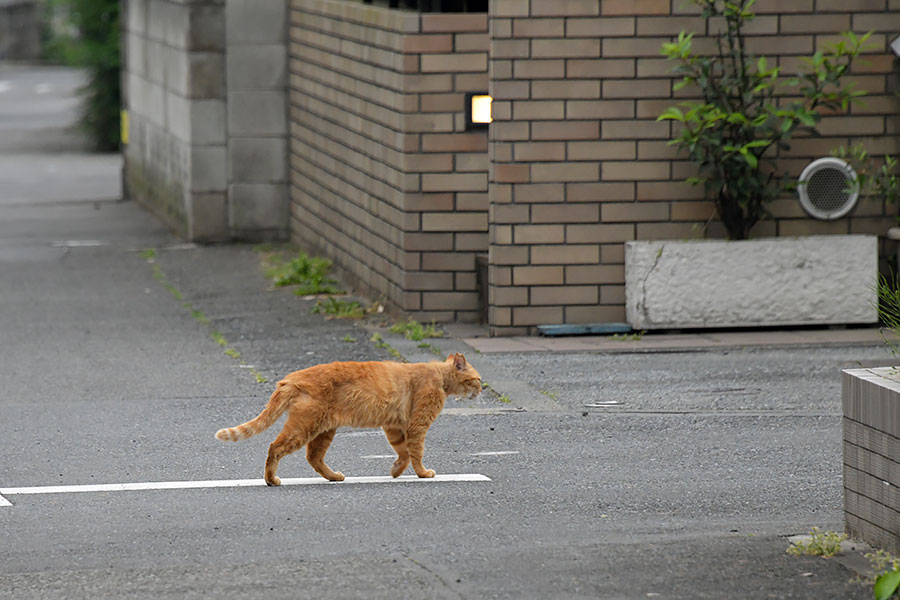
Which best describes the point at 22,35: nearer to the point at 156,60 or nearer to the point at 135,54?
the point at 135,54

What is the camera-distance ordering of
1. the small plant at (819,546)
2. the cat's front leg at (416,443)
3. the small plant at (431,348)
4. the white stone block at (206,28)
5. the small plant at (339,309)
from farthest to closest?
the white stone block at (206,28) → the small plant at (339,309) → the small plant at (431,348) → the cat's front leg at (416,443) → the small plant at (819,546)

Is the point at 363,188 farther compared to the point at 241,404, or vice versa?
the point at 363,188

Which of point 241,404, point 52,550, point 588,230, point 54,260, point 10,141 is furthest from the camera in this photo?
point 10,141

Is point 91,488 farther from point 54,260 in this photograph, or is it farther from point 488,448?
point 54,260

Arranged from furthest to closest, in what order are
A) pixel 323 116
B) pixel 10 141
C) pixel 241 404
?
pixel 10 141 → pixel 323 116 → pixel 241 404

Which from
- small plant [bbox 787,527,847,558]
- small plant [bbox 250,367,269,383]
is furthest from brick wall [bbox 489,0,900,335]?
small plant [bbox 787,527,847,558]

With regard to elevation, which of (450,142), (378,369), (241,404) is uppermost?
(450,142)

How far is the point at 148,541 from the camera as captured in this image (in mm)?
6691

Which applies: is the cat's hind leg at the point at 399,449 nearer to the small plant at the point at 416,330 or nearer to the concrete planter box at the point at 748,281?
the small plant at the point at 416,330

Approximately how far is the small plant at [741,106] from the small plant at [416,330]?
2.27 metres

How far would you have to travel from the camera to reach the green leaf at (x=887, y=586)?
5484 millimetres

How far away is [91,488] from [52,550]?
113 cm

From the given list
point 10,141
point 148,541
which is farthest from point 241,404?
point 10,141

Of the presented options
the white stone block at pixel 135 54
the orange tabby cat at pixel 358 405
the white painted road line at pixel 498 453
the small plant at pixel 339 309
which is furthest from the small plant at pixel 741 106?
the white stone block at pixel 135 54
